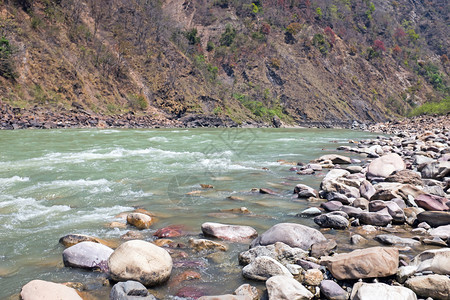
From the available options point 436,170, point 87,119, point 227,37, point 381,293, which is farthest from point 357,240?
point 227,37

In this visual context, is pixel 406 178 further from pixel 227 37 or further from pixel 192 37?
pixel 227 37

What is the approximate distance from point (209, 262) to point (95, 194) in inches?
161

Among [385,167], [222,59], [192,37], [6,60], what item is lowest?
[385,167]

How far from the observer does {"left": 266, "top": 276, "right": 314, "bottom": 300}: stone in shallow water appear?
3.04 meters

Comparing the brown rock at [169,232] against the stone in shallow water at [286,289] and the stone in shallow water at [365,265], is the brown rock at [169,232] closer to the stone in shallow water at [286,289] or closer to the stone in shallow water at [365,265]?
the stone in shallow water at [286,289]

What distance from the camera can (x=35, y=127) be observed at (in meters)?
26.5

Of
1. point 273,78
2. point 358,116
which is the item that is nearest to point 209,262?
point 273,78

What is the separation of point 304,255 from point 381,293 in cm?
109

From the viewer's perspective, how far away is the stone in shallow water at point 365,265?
10.8 feet

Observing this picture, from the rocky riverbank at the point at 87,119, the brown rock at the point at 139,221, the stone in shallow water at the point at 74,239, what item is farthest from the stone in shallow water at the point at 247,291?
the rocky riverbank at the point at 87,119

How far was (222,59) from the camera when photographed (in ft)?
206

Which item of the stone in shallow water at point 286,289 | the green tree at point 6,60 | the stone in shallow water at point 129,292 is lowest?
the stone in shallow water at point 129,292

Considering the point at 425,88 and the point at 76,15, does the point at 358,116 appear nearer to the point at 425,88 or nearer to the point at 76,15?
the point at 425,88

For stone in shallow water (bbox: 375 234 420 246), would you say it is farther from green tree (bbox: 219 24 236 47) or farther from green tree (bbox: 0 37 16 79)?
green tree (bbox: 219 24 236 47)
